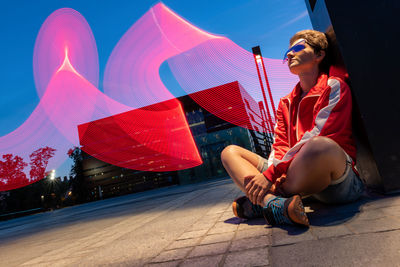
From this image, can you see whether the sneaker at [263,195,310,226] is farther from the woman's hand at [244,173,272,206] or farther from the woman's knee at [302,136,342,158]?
the woman's knee at [302,136,342,158]

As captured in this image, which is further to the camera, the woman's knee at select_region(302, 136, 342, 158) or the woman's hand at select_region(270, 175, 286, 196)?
the woman's hand at select_region(270, 175, 286, 196)

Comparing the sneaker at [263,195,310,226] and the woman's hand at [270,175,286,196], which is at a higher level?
the woman's hand at [270,175,286,196]

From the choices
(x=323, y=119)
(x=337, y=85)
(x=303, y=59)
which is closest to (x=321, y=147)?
(x=323, y=119)

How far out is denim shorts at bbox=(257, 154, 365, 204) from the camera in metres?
1.70

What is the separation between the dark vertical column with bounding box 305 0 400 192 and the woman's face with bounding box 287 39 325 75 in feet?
0.68

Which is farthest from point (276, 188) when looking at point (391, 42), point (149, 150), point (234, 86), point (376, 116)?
point (149, 150)

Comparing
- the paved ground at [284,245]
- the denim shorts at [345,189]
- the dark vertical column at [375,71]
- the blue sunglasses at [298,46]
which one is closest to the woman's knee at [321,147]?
the denim shorts at [345,189]

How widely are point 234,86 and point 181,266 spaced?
25412 mm

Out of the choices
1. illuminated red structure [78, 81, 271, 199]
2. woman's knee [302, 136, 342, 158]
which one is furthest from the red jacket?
illuminated red structure [78, 81, 271, 199]

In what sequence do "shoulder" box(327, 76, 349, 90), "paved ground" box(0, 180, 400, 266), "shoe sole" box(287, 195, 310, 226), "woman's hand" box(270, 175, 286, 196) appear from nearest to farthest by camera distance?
"paved ground" box(0, 180, 400, 266)
"shoe sole" box(287, 195, 310, 226)
"woman's hand" box(270, 175, 286, 196)
"shoulder" box(327, 76, 349, 90)

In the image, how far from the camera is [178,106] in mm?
27703

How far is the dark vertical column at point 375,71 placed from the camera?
6.13 ft

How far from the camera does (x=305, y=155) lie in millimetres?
A: 1564

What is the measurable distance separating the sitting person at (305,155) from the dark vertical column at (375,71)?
20 centimetres
